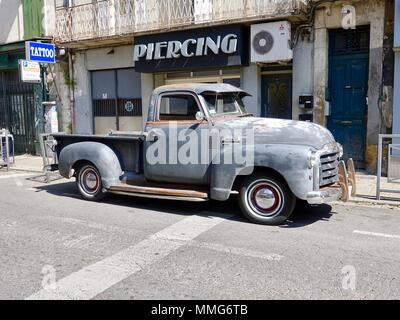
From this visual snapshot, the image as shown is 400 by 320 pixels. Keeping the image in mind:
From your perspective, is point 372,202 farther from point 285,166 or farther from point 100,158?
point 100,158

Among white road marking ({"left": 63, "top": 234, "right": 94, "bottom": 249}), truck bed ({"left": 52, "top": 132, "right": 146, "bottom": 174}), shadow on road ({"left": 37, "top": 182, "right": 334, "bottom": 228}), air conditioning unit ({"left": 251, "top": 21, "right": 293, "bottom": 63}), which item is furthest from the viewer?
air conditioning unit ({"left": 251, "top": 21, "right": 293, "bottom": 63})

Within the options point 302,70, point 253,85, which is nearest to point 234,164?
point 302,70

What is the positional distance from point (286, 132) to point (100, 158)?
3.31 meters

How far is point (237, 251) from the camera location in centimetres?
497

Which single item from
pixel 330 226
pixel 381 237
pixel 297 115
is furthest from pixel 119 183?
pixel 297 115

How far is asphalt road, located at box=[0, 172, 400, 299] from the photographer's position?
12.9 feet

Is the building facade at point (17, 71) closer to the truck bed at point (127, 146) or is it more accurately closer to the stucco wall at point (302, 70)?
the truck bed at point (127, 146)

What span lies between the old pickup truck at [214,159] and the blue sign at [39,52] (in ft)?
19.4

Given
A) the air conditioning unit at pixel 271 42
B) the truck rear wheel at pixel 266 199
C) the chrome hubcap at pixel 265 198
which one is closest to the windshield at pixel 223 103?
the truck rear wheel at pixel 266 199

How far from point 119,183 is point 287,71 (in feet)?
20.1

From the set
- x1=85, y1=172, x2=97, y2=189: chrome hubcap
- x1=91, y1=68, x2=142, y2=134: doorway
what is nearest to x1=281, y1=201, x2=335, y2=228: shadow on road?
x1=85, y1=172, x2=97, y2=189: chrome hubcap

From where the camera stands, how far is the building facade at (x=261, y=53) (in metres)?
9.96

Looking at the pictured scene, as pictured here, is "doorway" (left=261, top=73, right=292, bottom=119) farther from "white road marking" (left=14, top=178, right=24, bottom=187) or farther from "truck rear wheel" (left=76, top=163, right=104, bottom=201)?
"white road marking" (left=14, top=178, right=24, bottom=187)

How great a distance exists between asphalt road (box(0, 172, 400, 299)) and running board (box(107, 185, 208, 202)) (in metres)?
0.30
